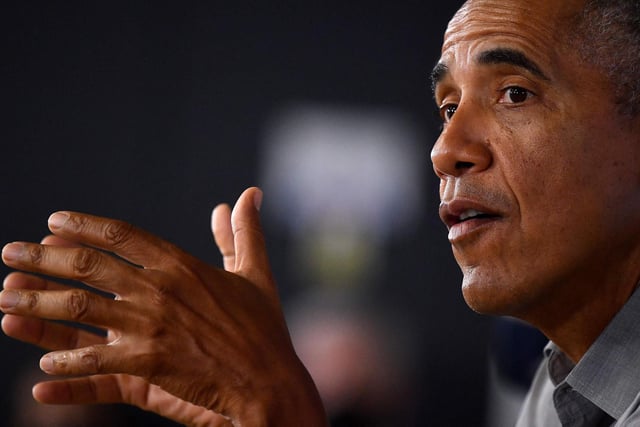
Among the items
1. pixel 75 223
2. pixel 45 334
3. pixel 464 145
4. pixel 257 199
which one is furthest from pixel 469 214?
pixel 45 334

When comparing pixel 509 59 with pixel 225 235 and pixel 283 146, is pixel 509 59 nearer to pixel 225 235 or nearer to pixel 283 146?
pixel 225 235

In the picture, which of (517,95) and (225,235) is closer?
(517,95)

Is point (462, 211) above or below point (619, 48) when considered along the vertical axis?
below

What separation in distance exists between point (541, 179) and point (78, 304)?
72cm

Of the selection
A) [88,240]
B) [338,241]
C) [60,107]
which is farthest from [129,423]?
[88,240]

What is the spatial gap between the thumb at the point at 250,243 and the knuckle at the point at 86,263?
25 centimetres

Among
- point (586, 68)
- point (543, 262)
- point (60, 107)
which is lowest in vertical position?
point (543, 262)

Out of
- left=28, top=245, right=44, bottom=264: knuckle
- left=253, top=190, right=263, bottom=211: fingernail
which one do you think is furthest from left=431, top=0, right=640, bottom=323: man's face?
left=28, top=245, right=44, bottom=264: knuckle

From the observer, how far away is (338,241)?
3.96 meters

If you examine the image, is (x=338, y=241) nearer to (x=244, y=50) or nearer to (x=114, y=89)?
(x=244, y=50)

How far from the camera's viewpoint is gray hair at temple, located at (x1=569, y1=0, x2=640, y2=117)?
1259 mm

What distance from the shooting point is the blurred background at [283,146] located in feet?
12.6

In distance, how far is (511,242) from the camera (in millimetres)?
1251

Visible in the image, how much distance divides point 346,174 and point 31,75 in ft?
5.40
